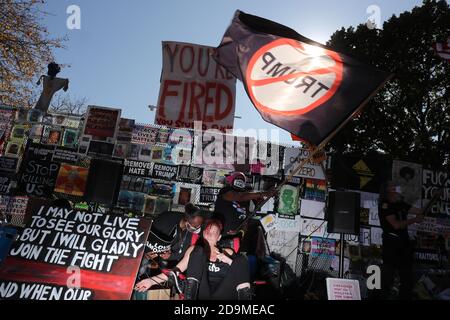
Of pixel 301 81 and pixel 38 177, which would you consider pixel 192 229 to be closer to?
pixel 301 81

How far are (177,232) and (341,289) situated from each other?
8.51ft

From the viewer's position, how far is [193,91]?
662 centimetres

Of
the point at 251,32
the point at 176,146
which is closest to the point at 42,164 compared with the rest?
the point at 176,146

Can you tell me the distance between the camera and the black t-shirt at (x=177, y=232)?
5.01 metres

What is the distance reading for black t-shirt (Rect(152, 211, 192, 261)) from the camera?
501 cm

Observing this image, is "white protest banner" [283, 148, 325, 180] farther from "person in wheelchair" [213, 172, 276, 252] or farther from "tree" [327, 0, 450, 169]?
"tree" [327, 0, 450, 169]

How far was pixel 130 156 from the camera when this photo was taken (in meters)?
8.05

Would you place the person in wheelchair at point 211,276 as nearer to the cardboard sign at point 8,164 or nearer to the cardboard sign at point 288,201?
the cardboard sign at point 288,201

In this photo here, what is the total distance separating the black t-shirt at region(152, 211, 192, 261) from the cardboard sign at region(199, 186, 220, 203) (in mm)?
2020

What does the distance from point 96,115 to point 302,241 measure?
5.82 meters

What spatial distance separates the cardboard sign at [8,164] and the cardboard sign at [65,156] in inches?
44.5

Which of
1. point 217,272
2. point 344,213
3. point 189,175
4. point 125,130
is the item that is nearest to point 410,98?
point 344,213

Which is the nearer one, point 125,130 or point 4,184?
point 4,184
